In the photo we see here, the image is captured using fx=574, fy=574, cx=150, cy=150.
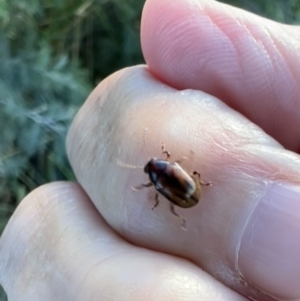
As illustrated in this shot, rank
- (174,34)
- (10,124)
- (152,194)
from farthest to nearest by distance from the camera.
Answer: (10,124) → (174,34) → (152,194)

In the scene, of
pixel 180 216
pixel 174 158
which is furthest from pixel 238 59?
pixel 180 216

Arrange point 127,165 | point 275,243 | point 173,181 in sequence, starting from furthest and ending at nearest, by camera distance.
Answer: point 127,165
point 173,181
point 275,243

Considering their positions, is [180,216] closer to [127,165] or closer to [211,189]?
[211,189]

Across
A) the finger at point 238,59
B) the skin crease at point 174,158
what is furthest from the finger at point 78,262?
the finger at point 238,59

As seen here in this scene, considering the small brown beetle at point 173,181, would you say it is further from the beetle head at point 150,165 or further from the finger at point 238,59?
the finger at point 238,59

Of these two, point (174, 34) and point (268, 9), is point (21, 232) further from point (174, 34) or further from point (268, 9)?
point (268, 9)

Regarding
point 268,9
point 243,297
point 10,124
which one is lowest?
point 10,124

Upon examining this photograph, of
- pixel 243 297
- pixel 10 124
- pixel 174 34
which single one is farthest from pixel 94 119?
pixel 10 124
